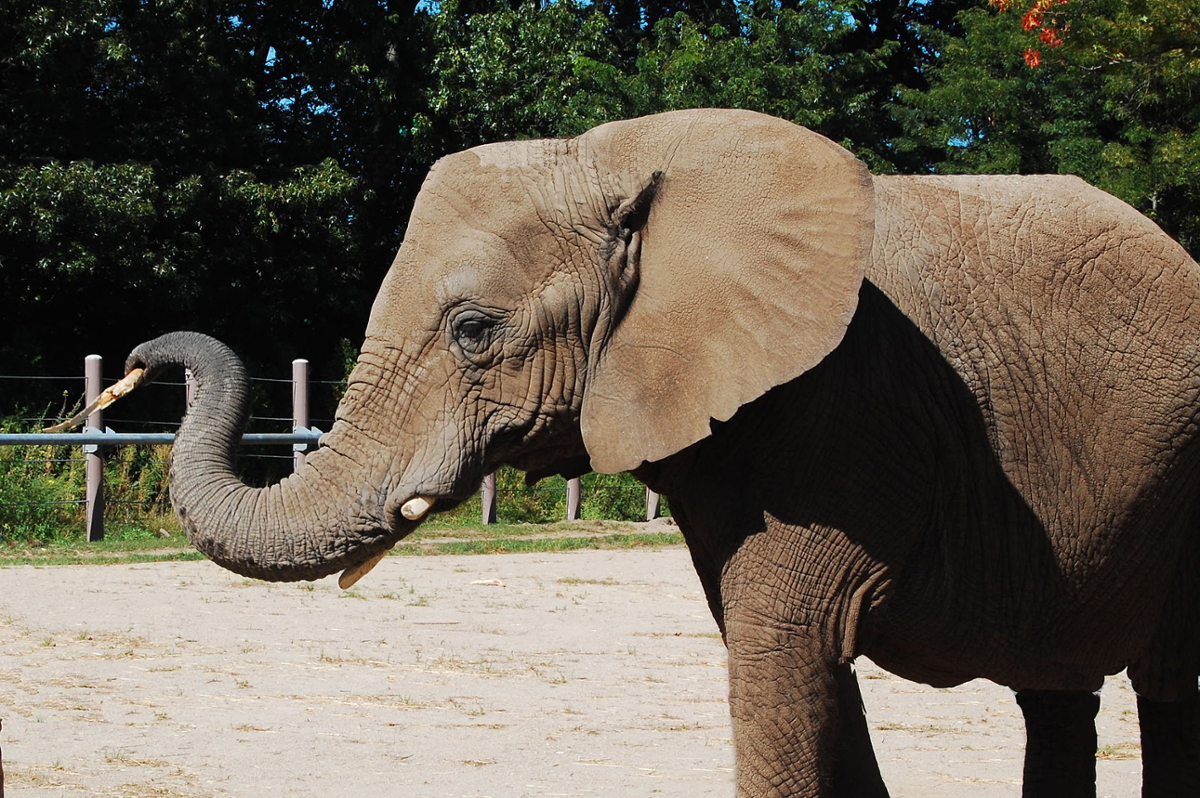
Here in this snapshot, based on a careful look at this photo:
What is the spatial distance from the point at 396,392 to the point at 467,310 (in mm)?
281

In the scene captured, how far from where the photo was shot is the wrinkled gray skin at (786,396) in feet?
12.0

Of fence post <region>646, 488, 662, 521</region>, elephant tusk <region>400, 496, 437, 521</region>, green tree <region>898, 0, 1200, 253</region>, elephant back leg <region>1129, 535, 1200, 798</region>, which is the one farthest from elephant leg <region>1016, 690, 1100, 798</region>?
fence post <region>646, 488, 662, 521</region>

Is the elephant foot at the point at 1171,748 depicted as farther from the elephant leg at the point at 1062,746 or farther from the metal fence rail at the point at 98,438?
the metal fence rail at the point at 98,438

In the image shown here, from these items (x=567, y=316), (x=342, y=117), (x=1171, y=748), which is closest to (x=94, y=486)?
(x=342, y=117)

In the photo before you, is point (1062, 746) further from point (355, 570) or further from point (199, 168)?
point (199, 168)

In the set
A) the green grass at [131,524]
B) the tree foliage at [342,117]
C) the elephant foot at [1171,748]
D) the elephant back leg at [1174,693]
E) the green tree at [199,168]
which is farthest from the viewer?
the green tree at [199,168]

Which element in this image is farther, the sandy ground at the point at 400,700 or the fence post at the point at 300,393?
the fence post at the point at 300,393

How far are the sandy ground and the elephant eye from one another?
2.43 m

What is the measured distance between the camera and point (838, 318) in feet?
11.6

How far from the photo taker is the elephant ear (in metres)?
3.57

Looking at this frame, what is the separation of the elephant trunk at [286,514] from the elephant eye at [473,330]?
0.40 metres

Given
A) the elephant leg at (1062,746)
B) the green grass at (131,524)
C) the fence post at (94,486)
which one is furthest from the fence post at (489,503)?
the elephant leg at (1062,746)

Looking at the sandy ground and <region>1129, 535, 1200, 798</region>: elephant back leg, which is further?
the sandy ground

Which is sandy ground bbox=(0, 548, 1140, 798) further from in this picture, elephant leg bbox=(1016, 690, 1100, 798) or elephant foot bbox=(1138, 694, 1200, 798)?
elephant foot bbox=(1138, 694, 1200, 798)
